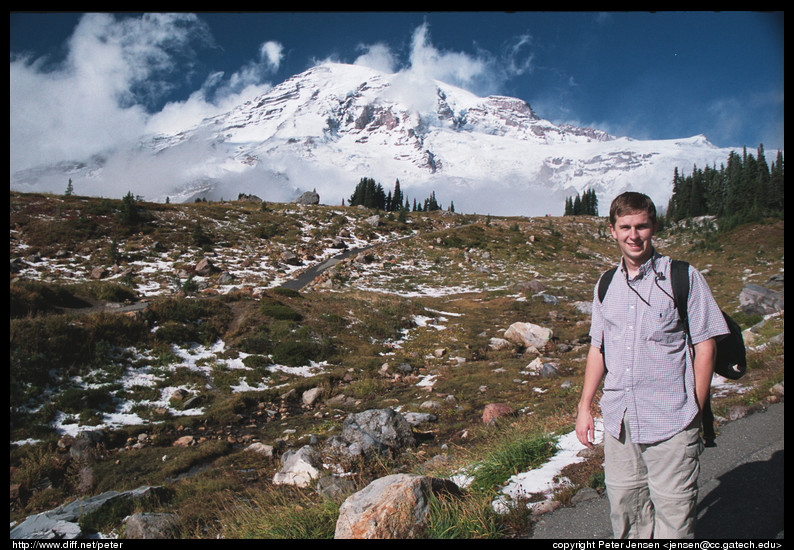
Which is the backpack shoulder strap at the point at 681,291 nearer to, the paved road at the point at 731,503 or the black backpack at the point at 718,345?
the black backpack at the point at 718,345

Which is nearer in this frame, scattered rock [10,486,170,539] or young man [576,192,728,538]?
young man [576,192,728,538]

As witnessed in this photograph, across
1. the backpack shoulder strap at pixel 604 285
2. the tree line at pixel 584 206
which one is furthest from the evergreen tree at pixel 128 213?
the tree line at pixel 584 206

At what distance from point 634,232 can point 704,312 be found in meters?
0.70

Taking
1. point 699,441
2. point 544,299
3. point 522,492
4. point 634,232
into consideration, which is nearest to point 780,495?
point 699,441

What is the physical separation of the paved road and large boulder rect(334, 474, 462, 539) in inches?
44.0

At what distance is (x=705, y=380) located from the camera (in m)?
2.53

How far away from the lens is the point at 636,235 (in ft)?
9.17

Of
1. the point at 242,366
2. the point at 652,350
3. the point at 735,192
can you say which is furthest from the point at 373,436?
the point at 735,192

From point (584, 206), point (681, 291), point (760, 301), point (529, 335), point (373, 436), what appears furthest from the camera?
point (584, 206)

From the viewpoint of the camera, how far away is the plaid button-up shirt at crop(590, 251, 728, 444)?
257 cm

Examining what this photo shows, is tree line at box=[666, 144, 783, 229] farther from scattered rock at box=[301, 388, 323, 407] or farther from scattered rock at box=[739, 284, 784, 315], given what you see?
scattered rock at box=[301, 388, 323, 407]

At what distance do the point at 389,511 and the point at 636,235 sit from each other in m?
3.20

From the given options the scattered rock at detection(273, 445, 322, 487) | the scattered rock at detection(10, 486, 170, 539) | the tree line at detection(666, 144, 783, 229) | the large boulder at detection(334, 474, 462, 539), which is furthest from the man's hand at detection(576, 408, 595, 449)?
the tree line at detection(666, 144, 783, 229)

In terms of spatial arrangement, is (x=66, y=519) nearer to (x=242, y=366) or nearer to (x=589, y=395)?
(x=589, y=395)
